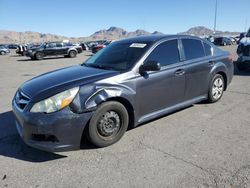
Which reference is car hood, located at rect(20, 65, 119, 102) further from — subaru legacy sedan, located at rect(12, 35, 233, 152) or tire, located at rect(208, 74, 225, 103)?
tire, located at rect(208, 74, 225, 103)

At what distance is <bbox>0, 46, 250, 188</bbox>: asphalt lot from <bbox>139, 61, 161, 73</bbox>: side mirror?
1089mm

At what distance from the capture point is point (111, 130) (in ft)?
13.8

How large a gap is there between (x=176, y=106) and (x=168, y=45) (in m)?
1.17

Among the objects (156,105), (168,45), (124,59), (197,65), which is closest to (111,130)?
(156,105)

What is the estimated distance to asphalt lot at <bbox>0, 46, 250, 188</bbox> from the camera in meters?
3.25

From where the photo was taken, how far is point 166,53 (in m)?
5.04

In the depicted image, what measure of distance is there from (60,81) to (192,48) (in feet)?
9.48

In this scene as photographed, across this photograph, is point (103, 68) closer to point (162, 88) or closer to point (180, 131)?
point (162, 88)

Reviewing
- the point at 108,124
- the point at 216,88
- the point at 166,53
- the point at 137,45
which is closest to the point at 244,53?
the point at 216,88

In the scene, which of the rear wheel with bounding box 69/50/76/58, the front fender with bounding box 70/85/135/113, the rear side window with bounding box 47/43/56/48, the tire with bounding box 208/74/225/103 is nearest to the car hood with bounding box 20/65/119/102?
the front fender with bounding box 70/85/135/113

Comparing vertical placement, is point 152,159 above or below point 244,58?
below

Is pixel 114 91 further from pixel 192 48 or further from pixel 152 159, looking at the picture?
pixel 192 48

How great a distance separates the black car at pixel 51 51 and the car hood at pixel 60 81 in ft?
72.1

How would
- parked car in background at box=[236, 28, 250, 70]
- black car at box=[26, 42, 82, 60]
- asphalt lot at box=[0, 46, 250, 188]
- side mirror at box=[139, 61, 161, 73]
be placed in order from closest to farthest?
asphalt lot at box=[0, 46, 250, 188] → side mirror at box=[139, 61, 161, 73] → parked car in background at box=[236, 28, 250, 70] → black car at box=[26, 42, 82, 60]
